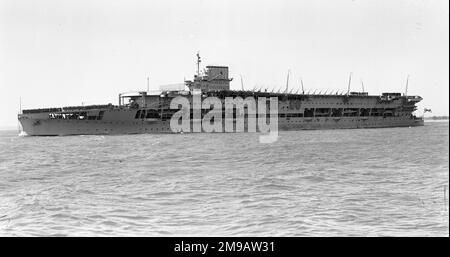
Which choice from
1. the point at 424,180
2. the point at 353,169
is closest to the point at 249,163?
the point at 353,169

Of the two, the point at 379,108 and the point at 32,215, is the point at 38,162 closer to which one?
the point at 32,215

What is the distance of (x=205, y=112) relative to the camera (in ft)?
196

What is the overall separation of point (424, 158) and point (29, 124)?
4250cm
